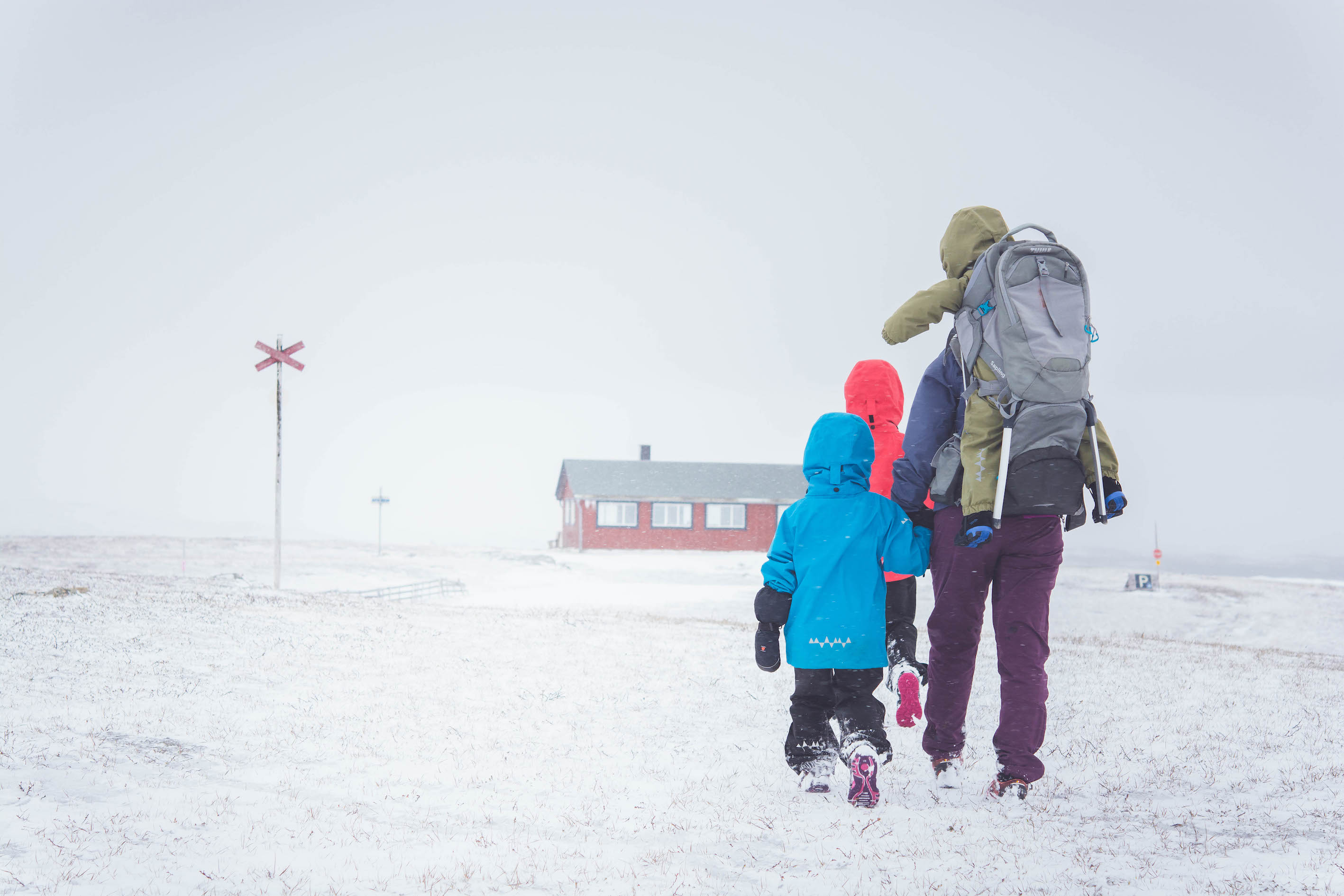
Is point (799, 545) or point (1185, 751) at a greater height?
point (799, 545)

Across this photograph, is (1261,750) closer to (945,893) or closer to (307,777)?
(945,893)

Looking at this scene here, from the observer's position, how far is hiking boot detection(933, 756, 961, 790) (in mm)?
3889

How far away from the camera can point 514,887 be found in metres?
2.76

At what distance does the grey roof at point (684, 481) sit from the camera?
40062 millimetres

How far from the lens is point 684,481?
41188 millimetres

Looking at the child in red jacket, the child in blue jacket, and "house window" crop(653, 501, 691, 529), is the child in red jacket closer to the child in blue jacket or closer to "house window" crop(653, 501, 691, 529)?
the child in blue jacket

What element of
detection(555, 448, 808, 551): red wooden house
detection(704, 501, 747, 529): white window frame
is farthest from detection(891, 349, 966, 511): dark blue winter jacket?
detection(704, 501, 747, 529): white window frame

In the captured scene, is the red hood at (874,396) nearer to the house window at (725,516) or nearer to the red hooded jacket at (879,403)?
the red hooded jacket at (879,403)

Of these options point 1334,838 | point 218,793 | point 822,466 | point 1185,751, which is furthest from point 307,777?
point 1185,751

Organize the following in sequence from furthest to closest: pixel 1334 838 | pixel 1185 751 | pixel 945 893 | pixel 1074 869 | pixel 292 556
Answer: pixel 292 556 → pixel 1185 751 → pixel 1334 838 → pixel 1074 869 → pixel 945 893

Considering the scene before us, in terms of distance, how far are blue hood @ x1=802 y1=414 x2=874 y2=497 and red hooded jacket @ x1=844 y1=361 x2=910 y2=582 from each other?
113 centimetres

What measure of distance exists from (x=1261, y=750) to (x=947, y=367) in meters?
3.04

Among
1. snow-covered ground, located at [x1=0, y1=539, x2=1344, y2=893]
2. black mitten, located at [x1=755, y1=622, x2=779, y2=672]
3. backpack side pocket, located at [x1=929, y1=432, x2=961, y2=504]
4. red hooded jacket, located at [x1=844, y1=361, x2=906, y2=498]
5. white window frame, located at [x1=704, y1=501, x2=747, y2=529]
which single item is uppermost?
red hooded jacket, located at [x1=844, y1=361, x2=906, y2=498]

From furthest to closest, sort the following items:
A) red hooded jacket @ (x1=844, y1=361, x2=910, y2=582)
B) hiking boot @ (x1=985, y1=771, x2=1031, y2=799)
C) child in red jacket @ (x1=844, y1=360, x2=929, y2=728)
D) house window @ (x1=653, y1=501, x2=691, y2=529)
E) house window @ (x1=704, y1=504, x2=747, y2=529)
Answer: house window @ (x1=653, y1=501, x2=691, y2=529), house window @ (x1=704, y1=504, x2=747, y2=529), red hooded jacket @ (x1=844, y1=361, x2=910, y2=582), child in red jacket @ (x1=844, y1=360, x2=929, y2=728), hiking boot @ (x1=985, y1=771, x2=1031, y2=799)
